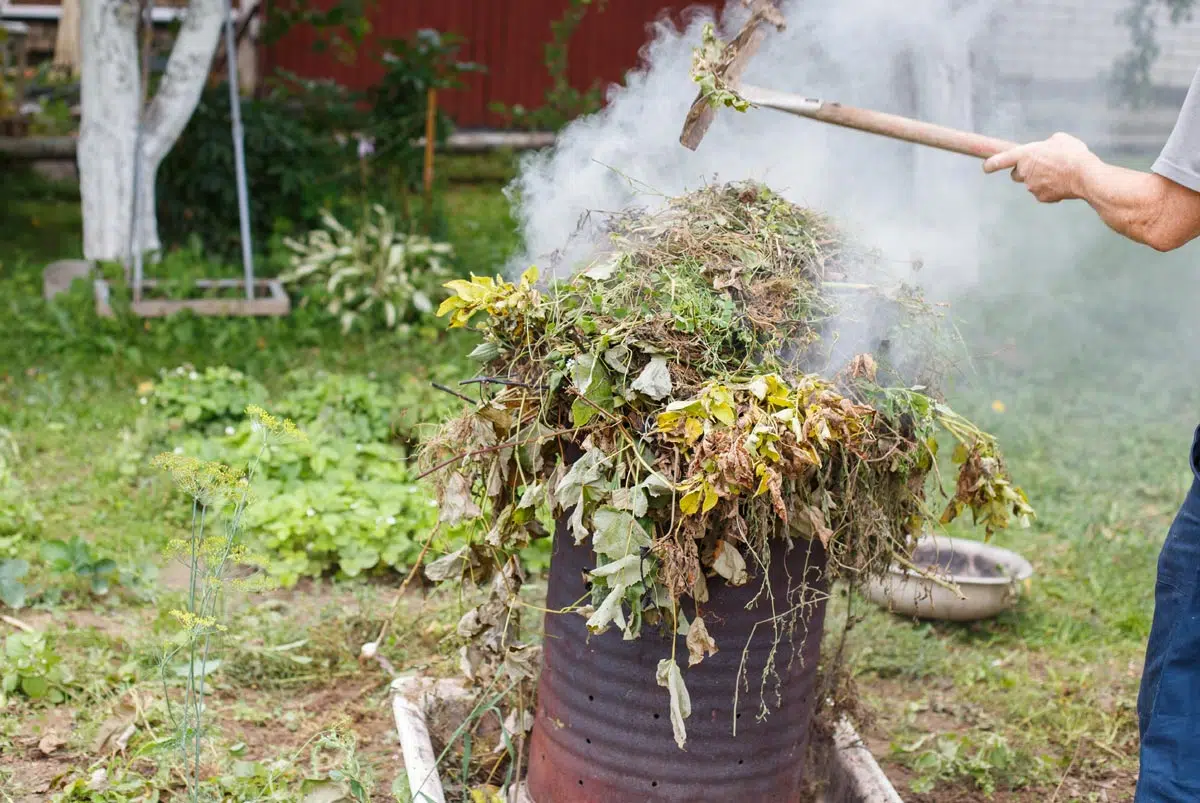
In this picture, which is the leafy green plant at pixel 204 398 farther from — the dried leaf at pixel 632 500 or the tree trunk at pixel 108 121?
the dried leaf at pixel 632 500

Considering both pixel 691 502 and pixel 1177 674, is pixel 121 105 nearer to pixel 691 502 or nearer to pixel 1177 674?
pixel 691 502

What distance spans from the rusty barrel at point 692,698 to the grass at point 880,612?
556mm

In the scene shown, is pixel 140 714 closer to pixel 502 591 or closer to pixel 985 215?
pixel 502 591

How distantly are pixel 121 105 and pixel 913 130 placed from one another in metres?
5.68

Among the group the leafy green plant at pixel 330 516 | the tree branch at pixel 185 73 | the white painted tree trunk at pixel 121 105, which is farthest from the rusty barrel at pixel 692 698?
the tree branch at pixel 185 73

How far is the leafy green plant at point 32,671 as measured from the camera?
11.5 feet

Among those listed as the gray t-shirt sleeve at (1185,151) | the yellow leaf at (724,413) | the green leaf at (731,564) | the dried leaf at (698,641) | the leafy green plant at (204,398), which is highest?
the gray t-shirt sleeve at (1185,151)

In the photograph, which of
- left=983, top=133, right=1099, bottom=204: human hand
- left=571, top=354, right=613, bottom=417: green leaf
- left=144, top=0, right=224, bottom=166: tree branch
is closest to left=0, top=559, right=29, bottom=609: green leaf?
left=571, top=354, right=613, bottom=417: green leaf

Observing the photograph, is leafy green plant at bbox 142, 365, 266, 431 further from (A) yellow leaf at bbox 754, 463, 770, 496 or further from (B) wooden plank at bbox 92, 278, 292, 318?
(A) yellow leaf at bbox 754, 463, 770, 496

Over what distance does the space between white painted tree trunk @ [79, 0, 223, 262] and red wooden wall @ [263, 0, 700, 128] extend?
531 cm

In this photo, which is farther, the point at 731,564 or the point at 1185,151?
the point at 731,564

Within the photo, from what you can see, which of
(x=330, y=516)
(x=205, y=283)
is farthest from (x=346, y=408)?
(x=205, y=283)

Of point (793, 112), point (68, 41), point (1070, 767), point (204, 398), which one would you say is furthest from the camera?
point (68, 41)

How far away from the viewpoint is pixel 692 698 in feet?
8.57
